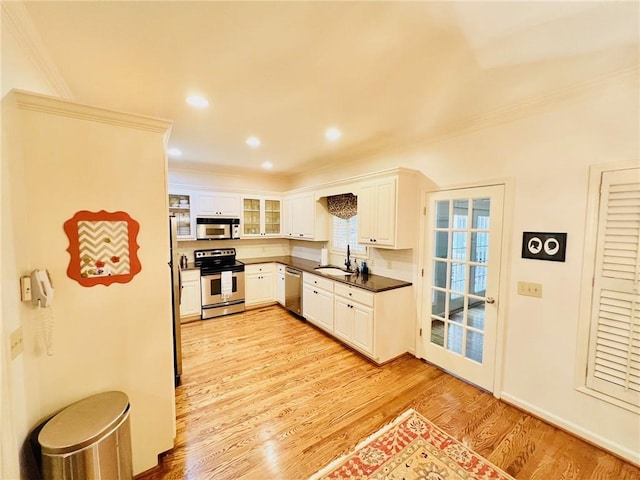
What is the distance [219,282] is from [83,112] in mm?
3357

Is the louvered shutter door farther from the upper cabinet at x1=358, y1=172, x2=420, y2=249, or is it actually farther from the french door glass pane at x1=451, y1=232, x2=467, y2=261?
the upper cabinet at x1=358, y1=172, x2=420, y2=249

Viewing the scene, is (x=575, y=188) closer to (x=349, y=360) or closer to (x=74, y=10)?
(x=349, y=360)

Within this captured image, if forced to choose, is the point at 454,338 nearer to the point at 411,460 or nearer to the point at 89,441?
the point at 411,460

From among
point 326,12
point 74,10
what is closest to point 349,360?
point 326,12

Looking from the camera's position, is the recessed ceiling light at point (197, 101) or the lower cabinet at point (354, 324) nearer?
the recessed ceiling light at point (197, 101)

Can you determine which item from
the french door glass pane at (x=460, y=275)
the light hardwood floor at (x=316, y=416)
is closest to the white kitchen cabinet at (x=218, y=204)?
the light hardwood floor at (x=316, y=416)

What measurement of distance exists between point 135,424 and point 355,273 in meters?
2.98

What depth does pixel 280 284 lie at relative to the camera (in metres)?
5.08

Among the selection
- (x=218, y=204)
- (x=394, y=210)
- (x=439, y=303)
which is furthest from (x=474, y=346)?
(x=218, y=204)

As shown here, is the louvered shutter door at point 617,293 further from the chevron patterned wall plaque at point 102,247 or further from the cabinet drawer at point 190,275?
the cabinet drawer at point 190,275

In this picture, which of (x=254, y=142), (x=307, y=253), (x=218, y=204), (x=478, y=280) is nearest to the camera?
(x=478, y=280)

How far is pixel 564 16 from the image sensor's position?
1.35 meters

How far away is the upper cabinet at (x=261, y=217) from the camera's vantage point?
5145mm

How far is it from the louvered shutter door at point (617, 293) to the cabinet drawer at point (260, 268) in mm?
4412
